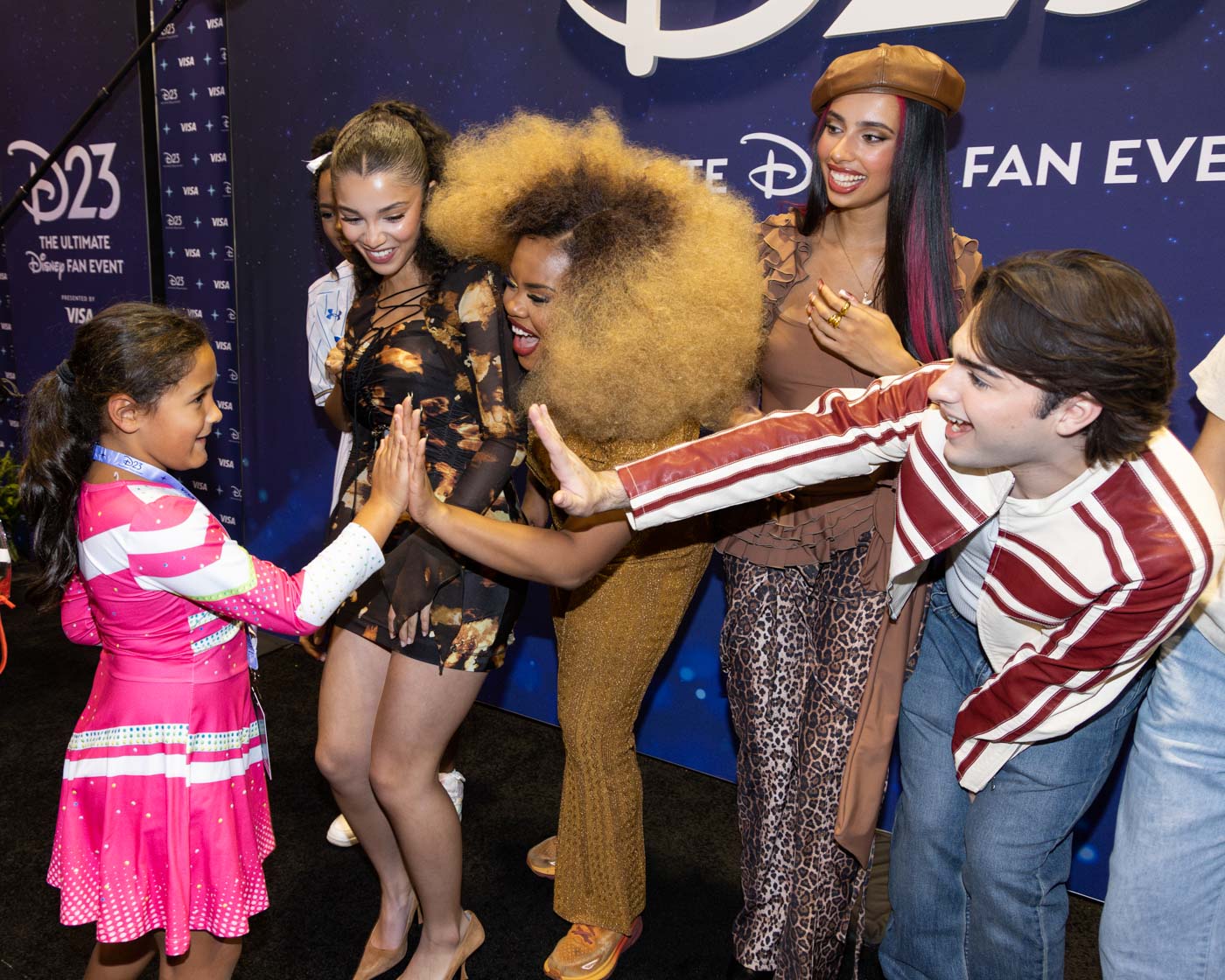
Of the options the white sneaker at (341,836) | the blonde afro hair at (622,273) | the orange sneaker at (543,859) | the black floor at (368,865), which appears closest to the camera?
the blonde afro hair at (622,273)

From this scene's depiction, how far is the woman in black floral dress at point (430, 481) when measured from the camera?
6.79 feet

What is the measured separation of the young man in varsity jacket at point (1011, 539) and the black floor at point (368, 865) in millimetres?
717

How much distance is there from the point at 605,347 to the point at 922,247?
0.76 meters

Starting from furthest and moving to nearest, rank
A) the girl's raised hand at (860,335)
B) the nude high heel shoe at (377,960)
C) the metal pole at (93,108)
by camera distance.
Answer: the metal pole at (93,108) < the nude high heel shoe at (377,960) < the girl's raised hand at (860,335)

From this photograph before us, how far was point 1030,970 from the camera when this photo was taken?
1.97 meters

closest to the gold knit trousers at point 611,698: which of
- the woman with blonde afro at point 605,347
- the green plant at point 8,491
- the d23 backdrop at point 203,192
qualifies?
the woman with blonde afro at point 605,347

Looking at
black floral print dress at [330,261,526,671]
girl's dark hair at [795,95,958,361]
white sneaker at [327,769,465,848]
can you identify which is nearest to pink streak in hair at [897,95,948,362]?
girl's dark hair at [795,95,958,361]

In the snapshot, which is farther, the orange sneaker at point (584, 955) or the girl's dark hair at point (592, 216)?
the orange sneaker at point (584, 955)

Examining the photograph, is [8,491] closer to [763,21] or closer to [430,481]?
[430,481]

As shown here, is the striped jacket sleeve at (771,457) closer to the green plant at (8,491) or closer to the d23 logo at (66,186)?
the d23 logo at (66,186)

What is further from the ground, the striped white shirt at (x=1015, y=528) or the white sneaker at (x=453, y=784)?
the striped white shirt at (x=1015, y=528)

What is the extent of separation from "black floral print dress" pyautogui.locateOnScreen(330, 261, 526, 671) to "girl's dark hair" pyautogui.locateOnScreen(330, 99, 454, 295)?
0.08 meters

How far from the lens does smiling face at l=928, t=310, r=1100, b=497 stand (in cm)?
157

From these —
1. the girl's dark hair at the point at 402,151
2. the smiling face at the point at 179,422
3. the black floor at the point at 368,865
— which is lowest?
the black floor at the point at 368,865
